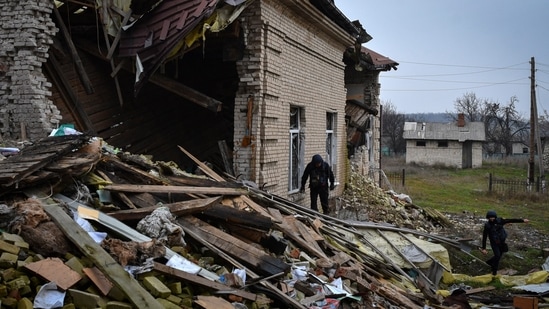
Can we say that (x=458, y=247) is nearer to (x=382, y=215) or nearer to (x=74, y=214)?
(x=382, y=215)

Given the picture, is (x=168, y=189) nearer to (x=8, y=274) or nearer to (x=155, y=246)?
(x=155, y=246)

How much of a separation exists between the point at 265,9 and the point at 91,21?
3.17m

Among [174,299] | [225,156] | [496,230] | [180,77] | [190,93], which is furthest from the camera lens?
[180,77]

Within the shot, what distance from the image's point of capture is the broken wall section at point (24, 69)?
7.37 meters

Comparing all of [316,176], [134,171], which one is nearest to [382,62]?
[316,176]

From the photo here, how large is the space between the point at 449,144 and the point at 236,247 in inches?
1607

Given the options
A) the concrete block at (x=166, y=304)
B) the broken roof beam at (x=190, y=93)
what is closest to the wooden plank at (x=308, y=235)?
the broken roof beam at (x=190, y=93)

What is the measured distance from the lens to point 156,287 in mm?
4074

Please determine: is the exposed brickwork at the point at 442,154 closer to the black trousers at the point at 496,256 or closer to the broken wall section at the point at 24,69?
the black trousers at the point at 496,256

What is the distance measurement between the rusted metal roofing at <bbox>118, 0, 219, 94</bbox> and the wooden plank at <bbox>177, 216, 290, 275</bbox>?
300 centimetres

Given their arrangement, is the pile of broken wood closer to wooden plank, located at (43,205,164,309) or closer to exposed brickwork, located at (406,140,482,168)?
wooden plank, located at (43,205,164,309)

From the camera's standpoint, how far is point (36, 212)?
14.0 feet

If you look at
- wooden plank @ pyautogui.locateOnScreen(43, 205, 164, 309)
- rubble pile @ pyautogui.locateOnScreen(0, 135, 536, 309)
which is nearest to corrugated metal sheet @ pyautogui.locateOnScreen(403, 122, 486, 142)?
rubble pile @ pyautogui.locateOnScreen(0, 135, 536, 309)

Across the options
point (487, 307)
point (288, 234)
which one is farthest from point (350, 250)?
point (487, 307)
